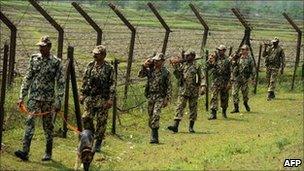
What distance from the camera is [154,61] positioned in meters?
13.1

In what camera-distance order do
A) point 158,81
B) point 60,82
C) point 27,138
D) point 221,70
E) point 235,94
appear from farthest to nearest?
1. point 235,94
2. point 221,70
3. point 158,81
4. point 60,82
5. point 27,138

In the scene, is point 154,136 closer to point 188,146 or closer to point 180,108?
point 188,146

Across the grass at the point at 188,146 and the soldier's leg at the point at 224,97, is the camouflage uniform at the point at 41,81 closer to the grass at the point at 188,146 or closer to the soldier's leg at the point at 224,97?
the grass at the point at 188,146

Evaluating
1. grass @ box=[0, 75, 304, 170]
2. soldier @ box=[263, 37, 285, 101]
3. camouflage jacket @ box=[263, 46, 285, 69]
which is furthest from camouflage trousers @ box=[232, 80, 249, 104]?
camouflage jacket @ box=[263, 46, 285, 69]

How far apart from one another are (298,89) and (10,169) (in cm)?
1617

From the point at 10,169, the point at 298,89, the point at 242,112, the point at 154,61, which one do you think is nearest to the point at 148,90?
the point at 154,61

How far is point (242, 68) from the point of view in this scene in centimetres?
1878

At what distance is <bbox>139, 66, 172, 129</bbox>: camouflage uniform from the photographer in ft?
43.3

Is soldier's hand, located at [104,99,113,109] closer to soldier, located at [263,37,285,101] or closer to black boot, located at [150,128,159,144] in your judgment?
black boot, located at [150,128,159,144]

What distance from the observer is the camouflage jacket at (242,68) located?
18.7 m

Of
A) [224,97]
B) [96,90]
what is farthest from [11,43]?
[224,97]

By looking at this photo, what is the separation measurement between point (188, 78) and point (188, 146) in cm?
268

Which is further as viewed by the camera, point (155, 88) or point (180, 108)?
point (180, 108)

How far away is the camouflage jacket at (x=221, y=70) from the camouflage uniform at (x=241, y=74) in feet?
4.83
